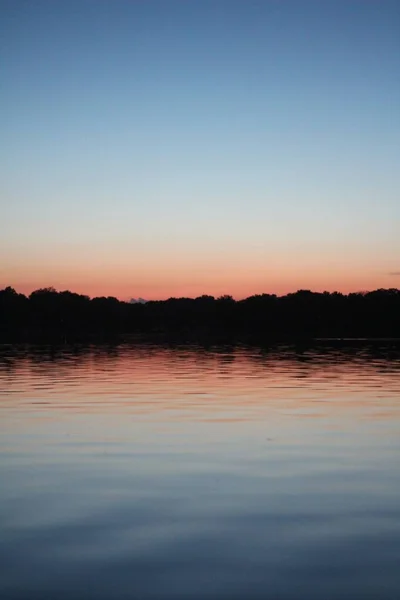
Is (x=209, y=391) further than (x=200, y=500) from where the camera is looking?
Yes

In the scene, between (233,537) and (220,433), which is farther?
(220,433)

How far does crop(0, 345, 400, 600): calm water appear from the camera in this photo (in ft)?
33.6

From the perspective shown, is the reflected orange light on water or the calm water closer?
the calm water

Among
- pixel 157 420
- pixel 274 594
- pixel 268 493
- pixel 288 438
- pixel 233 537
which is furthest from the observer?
pixel 157 420

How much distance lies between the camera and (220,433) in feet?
78.8

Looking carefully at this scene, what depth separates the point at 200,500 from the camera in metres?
14.9

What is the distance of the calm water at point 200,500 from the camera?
1024cm

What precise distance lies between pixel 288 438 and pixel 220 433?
95.4 inches

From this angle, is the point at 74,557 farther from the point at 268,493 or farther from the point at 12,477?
the point at 12,477

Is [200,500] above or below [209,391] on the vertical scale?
below

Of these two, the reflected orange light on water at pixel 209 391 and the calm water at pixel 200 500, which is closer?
the calm water at pixel 200 500

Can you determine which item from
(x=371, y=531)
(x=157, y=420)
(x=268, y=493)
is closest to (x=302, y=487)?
(x=268, y=493)

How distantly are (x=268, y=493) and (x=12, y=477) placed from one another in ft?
20.4

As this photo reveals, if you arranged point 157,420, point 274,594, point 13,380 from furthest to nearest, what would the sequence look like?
1. point 13,380
2. point 157,420
3. point 274,594
